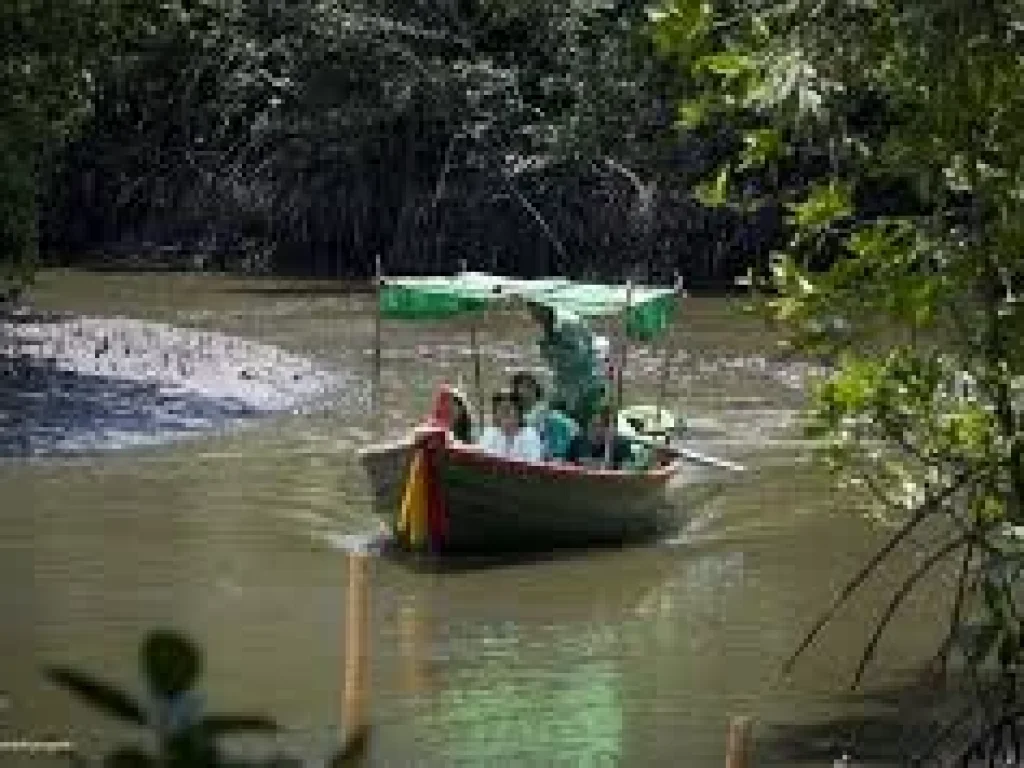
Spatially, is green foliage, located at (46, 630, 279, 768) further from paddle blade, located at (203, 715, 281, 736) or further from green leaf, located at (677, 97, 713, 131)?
green leaf, located at (677, 97, 713, 131)

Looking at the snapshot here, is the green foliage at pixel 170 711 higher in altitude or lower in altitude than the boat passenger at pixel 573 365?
higher

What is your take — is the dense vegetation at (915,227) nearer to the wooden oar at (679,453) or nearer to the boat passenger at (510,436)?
the boat passenger at (510,436)

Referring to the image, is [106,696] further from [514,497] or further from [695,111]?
[514,497]

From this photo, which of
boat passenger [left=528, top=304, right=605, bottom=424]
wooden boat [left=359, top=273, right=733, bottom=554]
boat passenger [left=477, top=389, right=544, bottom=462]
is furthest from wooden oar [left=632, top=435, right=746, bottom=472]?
boat passenger [left=477, top=389, right=544, bottom=462]

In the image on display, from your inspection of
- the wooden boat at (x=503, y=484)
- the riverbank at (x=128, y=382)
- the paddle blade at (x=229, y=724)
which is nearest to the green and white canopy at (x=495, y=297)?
the wooden boat at (x=503, y=484)

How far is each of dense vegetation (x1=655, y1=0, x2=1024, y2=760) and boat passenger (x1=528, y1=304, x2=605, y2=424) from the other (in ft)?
26.4

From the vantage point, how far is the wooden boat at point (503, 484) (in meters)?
13.5

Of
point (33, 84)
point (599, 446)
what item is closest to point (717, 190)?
point (599, 446)

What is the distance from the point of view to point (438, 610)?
12.4 m

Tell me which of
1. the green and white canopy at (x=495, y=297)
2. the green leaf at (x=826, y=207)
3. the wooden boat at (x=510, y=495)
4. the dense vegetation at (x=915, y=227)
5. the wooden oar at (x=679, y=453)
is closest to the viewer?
the dense vegetation at (x=915, y=227)

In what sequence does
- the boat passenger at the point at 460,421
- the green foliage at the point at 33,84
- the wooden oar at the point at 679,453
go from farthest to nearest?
the green foliage at the point at 33,84 → the wooden oar at the point at 679,453 → the boat passenger at the point at 460,421

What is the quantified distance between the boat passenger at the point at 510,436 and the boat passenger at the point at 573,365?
54cm

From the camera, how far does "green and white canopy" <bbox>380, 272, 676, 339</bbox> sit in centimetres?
1471

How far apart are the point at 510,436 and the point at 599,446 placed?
93cm
